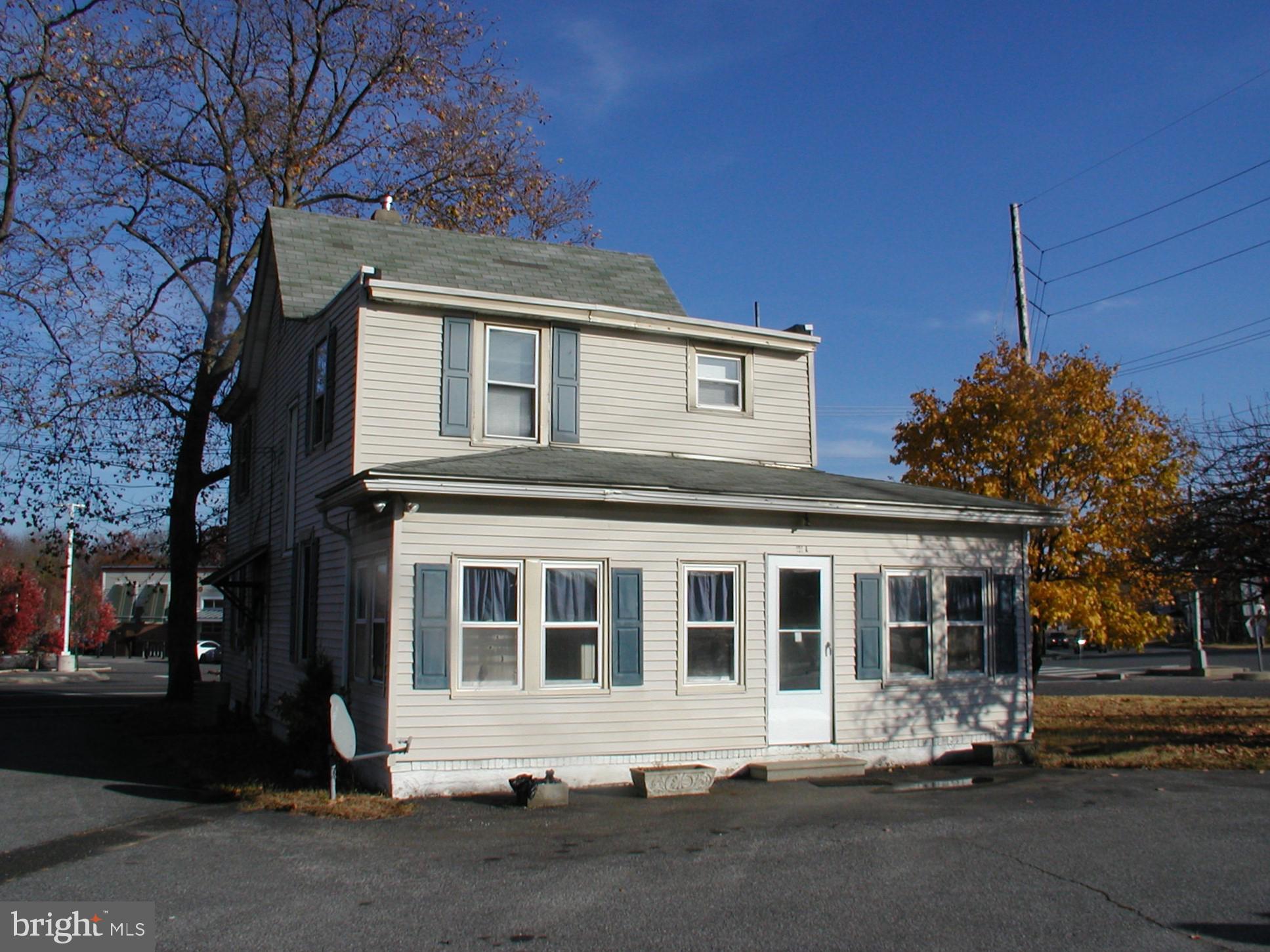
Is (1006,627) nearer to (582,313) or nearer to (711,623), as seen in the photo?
(711,623)

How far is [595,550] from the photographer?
12.2 m

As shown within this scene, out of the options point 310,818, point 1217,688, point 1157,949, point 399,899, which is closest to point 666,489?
point 310,818

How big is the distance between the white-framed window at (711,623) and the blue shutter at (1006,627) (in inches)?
157

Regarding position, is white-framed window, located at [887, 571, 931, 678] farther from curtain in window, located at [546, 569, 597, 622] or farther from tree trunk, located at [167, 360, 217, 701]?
tree trunk, located at [167, 360, 217, 701]

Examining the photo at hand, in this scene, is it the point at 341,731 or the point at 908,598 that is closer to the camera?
the point at 341,731

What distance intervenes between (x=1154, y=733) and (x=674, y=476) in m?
9.49

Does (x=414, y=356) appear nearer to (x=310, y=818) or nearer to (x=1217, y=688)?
(x=310, y=818)

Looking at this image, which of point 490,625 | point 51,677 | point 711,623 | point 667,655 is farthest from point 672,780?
point 51,677

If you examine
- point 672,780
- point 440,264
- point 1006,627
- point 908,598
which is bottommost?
point 672,780

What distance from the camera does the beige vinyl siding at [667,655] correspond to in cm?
1142

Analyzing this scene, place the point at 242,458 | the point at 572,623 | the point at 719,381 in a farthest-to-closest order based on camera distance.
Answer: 1. the point at 242,458
2. the point at 719,381
3. the point at 572,623

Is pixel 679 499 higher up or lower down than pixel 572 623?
higher up

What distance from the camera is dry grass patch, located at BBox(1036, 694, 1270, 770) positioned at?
1380 cm

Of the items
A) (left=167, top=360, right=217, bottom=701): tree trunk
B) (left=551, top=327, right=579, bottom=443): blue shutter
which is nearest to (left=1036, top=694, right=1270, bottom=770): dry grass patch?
(left=551, top=327, right=579, bottom=443): blue shutter
